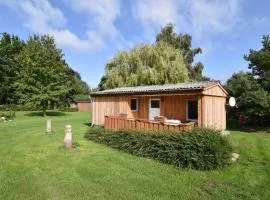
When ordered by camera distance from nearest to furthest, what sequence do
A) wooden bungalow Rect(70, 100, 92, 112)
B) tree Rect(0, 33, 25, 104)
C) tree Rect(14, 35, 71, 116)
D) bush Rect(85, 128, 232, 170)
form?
1. bush Rect(85, 128, 232, 170)
2. tree Rect(14, 35, 71, 116)
3. tree Rect(0, 33, 25, 104)
4. wooden bungalow Rect(70, 100, 92, 112)

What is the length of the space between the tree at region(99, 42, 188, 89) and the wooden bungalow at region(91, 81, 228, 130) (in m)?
11.8

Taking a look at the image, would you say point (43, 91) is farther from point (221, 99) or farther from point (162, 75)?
point (221, 99)

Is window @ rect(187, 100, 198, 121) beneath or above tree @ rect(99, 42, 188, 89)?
beneath

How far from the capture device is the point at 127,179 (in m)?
7.25

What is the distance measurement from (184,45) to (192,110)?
89.3 feet

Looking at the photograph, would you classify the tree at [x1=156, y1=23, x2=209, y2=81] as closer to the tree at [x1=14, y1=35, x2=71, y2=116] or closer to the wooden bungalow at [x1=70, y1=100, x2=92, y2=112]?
the tree at [x1=14, y1=35, x2=71, y2=116]

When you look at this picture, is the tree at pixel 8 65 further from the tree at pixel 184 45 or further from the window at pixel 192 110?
the window at pixel 192 110

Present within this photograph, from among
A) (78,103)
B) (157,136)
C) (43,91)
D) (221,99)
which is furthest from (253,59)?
(78,103)

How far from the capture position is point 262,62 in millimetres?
17391

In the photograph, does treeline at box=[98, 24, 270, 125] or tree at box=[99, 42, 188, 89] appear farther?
tree at box=[99, 42, 188, 89]

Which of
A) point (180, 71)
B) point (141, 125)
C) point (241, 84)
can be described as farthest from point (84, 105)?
point (141, 125)

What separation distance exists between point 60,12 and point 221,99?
37.3ft

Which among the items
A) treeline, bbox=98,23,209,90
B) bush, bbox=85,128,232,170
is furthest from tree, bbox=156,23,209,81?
bush, bbox=85,128,232,170

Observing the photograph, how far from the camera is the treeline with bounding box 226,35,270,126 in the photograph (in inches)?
619
